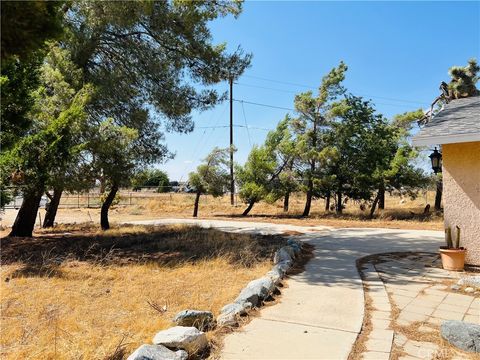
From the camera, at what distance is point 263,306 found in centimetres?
487

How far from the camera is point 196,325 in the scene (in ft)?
13.2

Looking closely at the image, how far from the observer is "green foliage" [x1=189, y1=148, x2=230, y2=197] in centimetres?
2329

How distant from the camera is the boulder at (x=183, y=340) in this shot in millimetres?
3367

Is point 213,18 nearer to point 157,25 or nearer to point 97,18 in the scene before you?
point 157,25

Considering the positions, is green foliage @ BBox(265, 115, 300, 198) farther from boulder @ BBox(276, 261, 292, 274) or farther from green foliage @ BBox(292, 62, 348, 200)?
boulder @ BBox(276, 261, 292, 274)

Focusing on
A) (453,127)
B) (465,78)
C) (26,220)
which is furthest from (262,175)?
(453,127)

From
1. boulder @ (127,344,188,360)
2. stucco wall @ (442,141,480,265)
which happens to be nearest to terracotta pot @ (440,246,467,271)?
stucco wall @ (442,141,480,265)

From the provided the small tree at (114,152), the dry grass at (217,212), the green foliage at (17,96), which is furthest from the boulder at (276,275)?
the dry grass at (217,212)

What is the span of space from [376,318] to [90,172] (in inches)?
350

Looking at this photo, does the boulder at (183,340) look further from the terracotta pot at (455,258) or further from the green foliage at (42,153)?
the green foliage at (42,153)

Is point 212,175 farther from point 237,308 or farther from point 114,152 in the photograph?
point 237,308

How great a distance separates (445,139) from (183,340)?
5.90 m

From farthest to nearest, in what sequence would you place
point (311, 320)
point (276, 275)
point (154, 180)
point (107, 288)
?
point (154, 180)
point (276, 275)
point (107, 288)
point (311, 320)

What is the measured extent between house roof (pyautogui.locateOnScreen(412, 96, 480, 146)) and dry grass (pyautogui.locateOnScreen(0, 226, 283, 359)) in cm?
381
